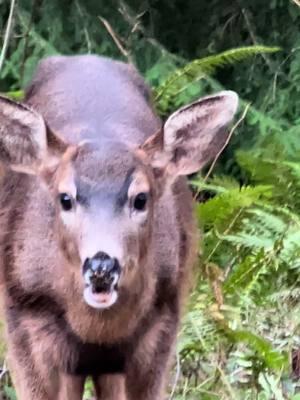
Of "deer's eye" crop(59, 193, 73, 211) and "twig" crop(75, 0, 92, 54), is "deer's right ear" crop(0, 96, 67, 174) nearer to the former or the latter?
"deer's eye" crop(59, 193, 73, 211)

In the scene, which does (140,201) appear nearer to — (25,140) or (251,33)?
(25,140)

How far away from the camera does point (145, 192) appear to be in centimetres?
728

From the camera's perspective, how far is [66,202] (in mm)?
7234

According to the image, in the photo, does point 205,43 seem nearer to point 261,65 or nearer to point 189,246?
point 261,65

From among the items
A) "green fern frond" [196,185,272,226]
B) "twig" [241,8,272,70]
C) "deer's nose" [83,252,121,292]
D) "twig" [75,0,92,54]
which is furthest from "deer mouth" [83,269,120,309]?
"twig" [241,8,272,70]

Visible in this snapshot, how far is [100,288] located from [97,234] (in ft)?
0.68

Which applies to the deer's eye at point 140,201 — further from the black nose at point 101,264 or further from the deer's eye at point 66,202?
the black nose at point 101,264

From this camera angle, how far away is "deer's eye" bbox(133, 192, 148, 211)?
721cm

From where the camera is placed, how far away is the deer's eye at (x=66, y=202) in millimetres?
7199

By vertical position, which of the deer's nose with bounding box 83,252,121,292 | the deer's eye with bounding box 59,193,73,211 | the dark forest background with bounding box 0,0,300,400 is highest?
the deer's eye with bounding box 59,193,73,211

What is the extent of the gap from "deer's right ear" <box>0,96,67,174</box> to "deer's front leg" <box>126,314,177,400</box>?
88 centimetres

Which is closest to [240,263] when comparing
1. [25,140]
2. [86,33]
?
[25,140]

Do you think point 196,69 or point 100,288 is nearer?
point 100,288

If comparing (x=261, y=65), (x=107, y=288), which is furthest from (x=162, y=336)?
(x=261, y=65)
